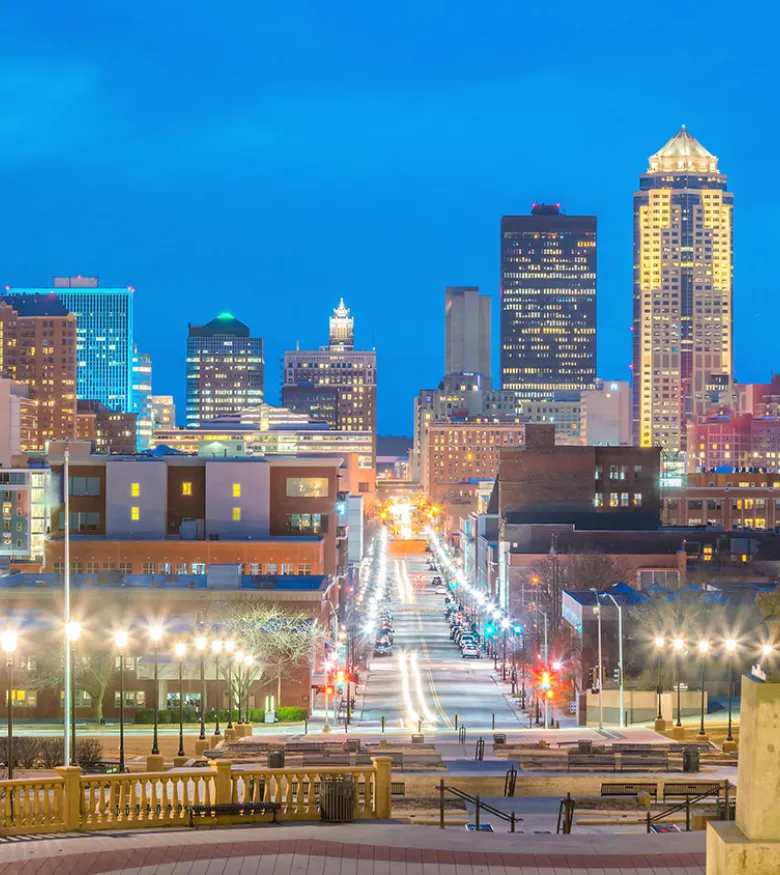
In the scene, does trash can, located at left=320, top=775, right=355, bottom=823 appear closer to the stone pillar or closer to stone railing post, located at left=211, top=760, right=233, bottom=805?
stone railing post, located at left=211, top=760, right=233, bottom=805

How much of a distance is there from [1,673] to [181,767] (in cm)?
3898

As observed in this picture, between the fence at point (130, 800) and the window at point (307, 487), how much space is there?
319ft

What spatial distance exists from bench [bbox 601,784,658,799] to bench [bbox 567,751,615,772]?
356 cm

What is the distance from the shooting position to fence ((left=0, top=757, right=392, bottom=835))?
29625 mm

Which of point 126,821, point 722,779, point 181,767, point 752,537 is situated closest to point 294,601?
point 181,767

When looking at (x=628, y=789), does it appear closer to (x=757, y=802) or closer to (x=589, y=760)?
(x=589, y=760)

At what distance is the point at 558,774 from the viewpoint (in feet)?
152

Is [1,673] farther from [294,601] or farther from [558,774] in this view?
[558,774]

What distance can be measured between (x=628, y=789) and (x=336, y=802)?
1539cm

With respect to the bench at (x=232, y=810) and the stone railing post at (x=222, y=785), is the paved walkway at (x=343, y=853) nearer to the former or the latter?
the bench at (x=232, y=810)

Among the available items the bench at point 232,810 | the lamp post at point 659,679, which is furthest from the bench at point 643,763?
the lamp post at point 659,679

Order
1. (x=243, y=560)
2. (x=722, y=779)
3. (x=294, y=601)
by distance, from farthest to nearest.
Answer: (x=243, y=560)
(x=294, y=601)
(x=722, y=779)

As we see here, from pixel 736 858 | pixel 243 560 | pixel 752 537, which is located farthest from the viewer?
pixel 752 537

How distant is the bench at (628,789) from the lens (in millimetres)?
43331
